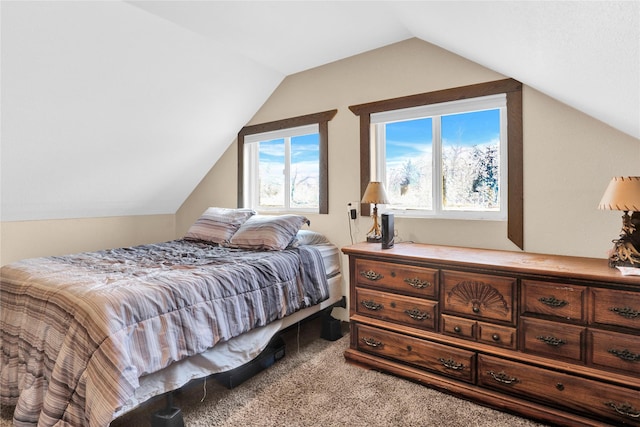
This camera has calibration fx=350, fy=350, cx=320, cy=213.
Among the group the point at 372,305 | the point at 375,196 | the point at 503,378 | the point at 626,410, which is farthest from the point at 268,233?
the point at 626,410

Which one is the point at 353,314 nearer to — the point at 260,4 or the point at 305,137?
the point at 305,137

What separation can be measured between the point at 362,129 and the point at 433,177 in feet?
2.44

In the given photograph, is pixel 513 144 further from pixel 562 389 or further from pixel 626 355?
pixel 562 389

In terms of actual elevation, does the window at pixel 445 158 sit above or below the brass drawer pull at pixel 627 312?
above

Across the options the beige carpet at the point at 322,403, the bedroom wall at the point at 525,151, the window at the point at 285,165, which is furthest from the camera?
the window at the point at 285,165

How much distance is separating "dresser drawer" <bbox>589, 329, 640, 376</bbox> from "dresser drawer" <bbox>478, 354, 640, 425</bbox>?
10 cm

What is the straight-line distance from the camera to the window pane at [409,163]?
2.86 meters

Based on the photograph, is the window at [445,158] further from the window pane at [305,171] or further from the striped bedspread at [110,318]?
the striped bedspread at [110,318]

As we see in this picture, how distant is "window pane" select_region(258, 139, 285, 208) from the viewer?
12.4 feet

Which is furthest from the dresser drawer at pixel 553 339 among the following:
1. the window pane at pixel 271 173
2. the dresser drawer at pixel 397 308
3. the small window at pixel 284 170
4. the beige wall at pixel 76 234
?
the beige wall at pixel 76 234

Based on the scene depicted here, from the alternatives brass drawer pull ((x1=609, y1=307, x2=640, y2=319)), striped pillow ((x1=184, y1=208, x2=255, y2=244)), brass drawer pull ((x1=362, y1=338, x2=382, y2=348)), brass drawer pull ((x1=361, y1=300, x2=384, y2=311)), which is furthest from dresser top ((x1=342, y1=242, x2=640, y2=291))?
striped pillow ((x1=184, y1=208, x2=255, y2=244))

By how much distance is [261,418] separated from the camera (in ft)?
6.24

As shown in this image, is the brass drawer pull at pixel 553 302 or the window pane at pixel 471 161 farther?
the window pane at pixel 471 161

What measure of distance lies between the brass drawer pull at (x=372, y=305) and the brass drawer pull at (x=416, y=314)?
19 centimetres
